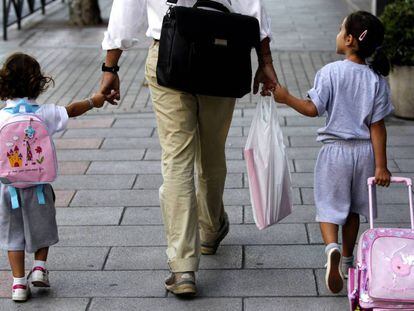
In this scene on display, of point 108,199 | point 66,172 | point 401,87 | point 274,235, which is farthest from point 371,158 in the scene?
point 401,87

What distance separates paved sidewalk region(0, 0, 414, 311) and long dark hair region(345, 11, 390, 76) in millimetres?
1137

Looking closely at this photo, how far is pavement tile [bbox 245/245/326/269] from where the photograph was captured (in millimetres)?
5016

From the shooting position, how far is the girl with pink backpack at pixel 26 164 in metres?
4.43

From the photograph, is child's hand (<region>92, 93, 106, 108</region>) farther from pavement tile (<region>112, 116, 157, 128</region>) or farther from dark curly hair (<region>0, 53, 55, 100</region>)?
pavement tile (<region>112, 116, 157, 128</region>)

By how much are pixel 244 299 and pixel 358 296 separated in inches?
28.8

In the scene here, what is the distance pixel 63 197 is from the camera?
6359mm

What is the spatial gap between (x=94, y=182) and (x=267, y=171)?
226cm

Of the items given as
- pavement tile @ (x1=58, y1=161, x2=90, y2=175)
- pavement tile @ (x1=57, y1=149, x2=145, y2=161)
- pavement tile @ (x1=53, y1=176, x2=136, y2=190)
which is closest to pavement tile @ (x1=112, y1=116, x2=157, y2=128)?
pavement tile @ (x1=57, y1=149, x2=145, y2=161)

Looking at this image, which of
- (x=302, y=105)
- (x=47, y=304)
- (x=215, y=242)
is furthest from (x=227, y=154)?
(x=47, y=304)

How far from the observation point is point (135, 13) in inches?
182

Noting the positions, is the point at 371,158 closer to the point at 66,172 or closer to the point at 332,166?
the point at 332,166

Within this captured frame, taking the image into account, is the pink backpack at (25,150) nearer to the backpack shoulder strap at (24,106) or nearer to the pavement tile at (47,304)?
the backpack shoulder strap at (24,106)

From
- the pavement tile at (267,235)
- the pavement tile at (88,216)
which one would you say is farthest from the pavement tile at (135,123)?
the pavement tile at (267,235)

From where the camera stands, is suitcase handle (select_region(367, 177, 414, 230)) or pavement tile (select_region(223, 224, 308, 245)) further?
pavement tile (select_region(223, 224, 308, 245))
